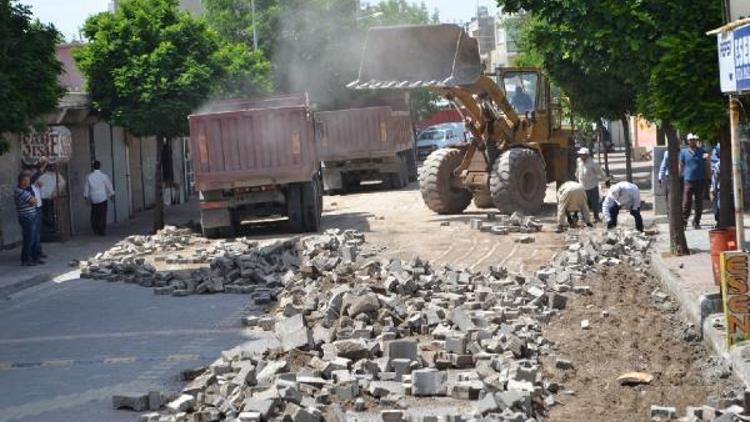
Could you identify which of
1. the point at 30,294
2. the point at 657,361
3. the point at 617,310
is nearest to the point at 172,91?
the point at 30,294

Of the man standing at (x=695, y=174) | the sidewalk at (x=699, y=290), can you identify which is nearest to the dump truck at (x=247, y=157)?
the man standing at (x=695, y=174)

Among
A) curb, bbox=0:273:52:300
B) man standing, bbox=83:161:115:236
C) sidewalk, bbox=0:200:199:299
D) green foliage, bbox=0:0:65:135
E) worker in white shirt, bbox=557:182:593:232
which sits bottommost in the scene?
curb, bbox=0:273:52:300

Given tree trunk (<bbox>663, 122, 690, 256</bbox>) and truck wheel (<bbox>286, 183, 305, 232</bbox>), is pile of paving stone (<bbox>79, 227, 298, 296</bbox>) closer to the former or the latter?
truck wheel (<bbox>286, 183, 305, 232</bbox>)

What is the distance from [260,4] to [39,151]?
33408mm

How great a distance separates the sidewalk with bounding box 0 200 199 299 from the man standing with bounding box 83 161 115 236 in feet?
1.18

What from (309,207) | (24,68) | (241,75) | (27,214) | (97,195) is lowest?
(309,207)

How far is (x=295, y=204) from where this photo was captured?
2783cm

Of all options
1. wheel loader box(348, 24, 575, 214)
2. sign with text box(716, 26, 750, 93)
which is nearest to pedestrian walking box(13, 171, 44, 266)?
wheel loader box(348, 24, 575, 214)

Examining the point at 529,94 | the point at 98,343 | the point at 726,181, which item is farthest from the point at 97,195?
the point at 726,181

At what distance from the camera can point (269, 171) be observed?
2722 centimetres

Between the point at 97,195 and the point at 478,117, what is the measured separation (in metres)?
8.95

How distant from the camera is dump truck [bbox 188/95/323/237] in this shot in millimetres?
27156

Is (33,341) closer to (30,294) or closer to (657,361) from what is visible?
A: (30,294)

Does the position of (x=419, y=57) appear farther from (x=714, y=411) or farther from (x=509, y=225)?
(x=714, y=411)
